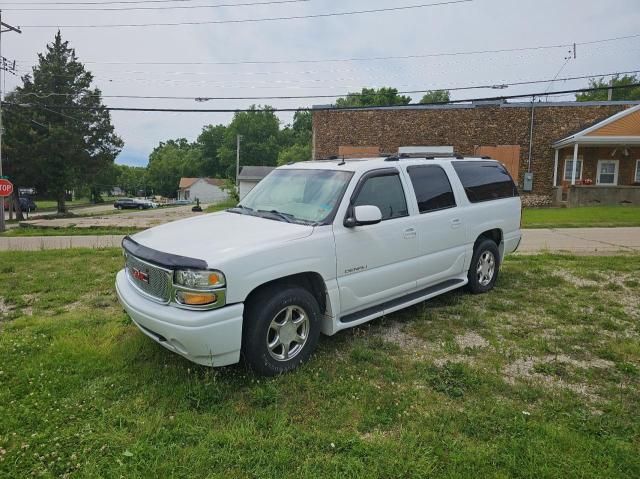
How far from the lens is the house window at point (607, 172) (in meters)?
23.8

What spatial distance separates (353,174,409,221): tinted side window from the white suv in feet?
0.05

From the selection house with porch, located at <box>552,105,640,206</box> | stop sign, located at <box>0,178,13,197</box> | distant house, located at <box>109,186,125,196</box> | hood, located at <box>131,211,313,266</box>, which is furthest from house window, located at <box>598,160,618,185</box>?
distant house, located at <box>109,186,125,196</box>

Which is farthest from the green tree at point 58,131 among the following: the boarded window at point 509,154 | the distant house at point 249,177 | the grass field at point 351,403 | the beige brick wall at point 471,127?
the grass field at point 351,403

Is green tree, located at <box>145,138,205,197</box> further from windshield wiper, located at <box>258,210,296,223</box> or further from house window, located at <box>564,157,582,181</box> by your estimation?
windshield wiper, located at <box>258,210,296,223</box>

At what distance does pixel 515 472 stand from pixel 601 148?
2640 cm

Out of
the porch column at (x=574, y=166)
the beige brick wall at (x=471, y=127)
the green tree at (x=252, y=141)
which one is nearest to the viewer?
the porch column at (x=574, y=166)

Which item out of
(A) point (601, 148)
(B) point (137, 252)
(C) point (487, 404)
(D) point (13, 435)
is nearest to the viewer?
(D) point (13, 435)

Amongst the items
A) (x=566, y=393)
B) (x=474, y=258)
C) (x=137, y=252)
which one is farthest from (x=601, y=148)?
(x=137, y=252)

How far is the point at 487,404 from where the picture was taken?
314 centimetres

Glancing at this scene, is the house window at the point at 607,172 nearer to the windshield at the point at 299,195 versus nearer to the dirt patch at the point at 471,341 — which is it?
the dirt patch at the point at 471,341

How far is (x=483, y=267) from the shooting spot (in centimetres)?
594

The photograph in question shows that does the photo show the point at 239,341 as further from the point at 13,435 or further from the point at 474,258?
the point at 474,258

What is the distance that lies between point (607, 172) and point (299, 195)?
25635 mm

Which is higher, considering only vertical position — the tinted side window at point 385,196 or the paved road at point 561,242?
the tinted side window at point 385,196
